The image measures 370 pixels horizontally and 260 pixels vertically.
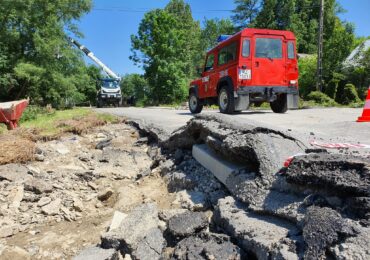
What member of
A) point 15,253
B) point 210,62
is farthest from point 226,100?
point 15,253

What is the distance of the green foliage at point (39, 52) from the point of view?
2148cm

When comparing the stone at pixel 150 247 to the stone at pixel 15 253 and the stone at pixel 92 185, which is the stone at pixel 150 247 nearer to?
the stone at pixel 15 253

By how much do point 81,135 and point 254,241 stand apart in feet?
21.8

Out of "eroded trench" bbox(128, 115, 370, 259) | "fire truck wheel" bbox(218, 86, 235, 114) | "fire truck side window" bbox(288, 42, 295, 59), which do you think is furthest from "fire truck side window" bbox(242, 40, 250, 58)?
"eroded trench" bbox(128, 115, 370, 259)

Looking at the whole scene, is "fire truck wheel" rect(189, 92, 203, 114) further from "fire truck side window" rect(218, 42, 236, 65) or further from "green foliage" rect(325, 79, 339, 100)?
"green foliage" rect(325, 79, 339, 100)

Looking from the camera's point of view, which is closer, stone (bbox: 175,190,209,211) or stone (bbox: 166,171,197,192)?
stone (bbox: 175,190,209,211)

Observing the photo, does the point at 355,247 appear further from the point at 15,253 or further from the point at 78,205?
the point at 78,205

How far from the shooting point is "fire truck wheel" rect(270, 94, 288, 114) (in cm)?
1032

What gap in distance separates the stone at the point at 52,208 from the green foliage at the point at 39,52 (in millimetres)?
18507

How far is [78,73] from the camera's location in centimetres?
2486

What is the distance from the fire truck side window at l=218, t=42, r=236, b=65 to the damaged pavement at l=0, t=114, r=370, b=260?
4550 millimetres

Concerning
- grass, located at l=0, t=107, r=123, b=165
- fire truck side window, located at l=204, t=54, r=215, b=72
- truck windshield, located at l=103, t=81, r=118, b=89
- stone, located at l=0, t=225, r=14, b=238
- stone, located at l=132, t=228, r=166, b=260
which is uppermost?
fire truck side window, located at l=204, t=54, r=215, b=72

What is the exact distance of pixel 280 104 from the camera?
1062 cm

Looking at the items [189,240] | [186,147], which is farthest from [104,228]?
[186,147]
